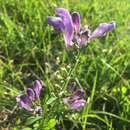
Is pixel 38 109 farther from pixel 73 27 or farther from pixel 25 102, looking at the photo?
pixel 73 27

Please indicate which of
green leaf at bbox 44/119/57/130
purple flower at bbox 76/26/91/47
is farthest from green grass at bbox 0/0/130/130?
purple flower at bbox 76/26/91/47

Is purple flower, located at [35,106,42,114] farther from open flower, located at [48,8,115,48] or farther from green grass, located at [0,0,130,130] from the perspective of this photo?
open flower, located at [48,8,115,48]

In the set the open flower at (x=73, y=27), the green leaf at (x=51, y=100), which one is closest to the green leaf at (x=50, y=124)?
the green leaf at (x=51, y=100)

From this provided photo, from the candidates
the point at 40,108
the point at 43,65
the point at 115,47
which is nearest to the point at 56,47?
→ the point at 43,65

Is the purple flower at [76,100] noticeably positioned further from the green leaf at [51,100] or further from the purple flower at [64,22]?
the purple flower at [64,22]

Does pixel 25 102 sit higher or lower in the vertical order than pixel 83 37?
lower

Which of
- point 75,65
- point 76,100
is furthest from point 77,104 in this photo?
point 75,65

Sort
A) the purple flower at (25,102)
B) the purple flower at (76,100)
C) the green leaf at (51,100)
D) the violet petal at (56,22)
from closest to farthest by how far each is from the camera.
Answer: the violet petal at (56,22)
the green leaf at (51,100)
the purple flower at (25,102)
the purple flower at (76,100)
